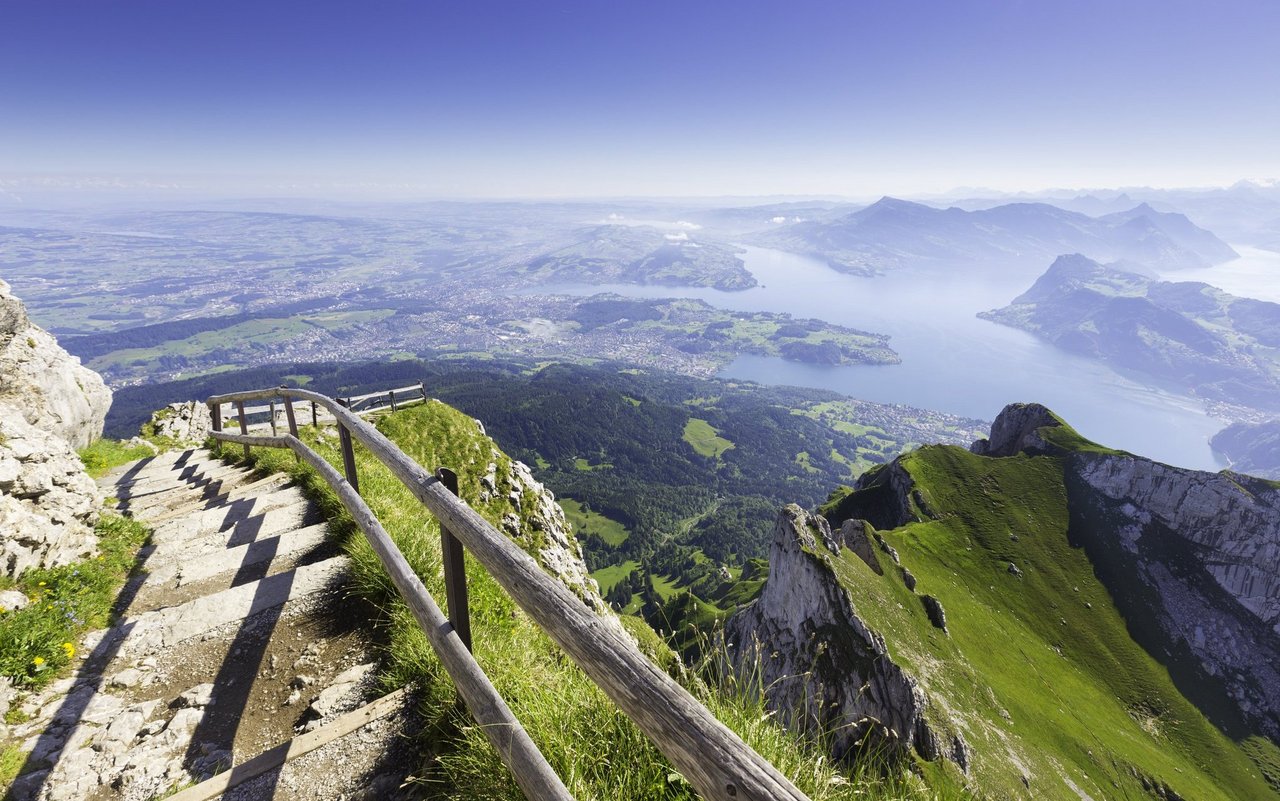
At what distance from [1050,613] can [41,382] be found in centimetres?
10989

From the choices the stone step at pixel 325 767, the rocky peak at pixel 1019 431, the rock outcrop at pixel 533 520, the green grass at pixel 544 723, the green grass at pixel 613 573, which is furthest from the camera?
the green grass at pixel 613 573

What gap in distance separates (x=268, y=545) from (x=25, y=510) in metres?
3.00

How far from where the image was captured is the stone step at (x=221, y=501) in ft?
31.0

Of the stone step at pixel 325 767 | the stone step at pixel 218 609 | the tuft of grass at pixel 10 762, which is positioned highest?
the stone step at pixel 325 767

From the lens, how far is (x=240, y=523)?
8.52 m

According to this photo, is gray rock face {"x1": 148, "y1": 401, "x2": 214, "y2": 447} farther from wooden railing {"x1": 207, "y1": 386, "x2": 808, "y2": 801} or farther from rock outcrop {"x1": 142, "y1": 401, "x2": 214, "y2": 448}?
wooden railing {"x1": 207, "y1": 386, "x2": 808, "y2": 801}

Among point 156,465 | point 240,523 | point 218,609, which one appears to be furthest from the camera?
point 156,465

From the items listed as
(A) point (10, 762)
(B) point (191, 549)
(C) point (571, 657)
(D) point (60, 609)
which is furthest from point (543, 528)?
(C) point (571, 657)

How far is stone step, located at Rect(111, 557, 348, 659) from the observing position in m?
5.39

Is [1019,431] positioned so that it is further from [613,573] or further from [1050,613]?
[613,573]

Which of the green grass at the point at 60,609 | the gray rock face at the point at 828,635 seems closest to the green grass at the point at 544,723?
the green grass at the point at 60,609

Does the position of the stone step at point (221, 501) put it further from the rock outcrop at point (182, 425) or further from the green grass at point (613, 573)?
the green grass at point (613, 573)

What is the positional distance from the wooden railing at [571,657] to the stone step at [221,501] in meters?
6.03

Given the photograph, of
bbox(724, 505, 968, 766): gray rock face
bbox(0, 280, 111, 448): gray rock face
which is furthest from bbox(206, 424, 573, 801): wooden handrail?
bbox(724, 505, 968, 766): gray rock face
